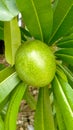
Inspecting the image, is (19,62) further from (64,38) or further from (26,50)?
(64,38)

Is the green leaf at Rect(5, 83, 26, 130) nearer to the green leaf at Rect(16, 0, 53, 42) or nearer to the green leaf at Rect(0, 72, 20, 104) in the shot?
the green leaf at Rect(0, 72, 20, 104)

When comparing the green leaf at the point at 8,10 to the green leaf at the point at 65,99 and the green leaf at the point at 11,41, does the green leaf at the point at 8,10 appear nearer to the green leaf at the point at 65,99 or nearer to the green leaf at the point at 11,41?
the green leaf at the point at 11,41

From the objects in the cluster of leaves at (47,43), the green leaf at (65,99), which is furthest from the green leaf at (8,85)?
the green leaf at (65,99)

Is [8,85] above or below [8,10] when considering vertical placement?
below

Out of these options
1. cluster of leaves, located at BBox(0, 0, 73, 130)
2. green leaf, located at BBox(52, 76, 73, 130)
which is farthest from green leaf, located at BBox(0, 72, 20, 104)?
green leaf, located at BBox(52, 76, 73, 130)

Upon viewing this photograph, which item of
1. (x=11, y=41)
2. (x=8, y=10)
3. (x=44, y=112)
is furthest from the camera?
(x=44, y=112)

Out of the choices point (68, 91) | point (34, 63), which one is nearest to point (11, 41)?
point (34, 63)

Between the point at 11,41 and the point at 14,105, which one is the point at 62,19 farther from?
the point at 14,105
